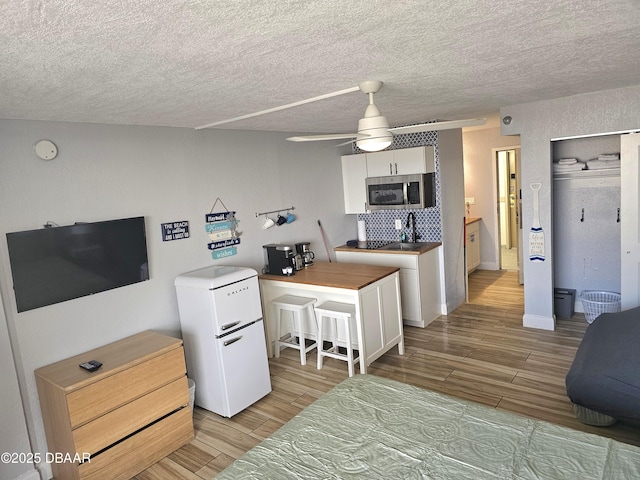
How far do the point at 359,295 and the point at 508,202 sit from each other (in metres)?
5.26

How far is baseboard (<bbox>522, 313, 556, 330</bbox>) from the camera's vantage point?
Result: 4500 mm

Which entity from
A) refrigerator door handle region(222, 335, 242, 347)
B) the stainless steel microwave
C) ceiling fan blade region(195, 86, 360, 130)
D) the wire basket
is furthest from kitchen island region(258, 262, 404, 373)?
the wire basket

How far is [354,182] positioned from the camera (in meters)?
5.46

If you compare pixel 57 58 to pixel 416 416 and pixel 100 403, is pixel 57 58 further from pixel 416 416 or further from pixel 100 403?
pixel 416 416

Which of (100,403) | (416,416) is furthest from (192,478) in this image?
(416,416)

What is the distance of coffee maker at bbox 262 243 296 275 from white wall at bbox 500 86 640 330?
241cm

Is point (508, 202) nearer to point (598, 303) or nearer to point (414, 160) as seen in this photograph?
point (598, 303)

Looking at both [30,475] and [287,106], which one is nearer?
[30,475]

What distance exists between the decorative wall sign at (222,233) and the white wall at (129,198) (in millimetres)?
62

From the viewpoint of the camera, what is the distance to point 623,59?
2.58 meters

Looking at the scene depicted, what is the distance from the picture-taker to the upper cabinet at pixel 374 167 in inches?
192

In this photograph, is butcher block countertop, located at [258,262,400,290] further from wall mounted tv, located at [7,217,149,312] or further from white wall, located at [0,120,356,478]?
wall mounted tv, located at [7,217,149,312]

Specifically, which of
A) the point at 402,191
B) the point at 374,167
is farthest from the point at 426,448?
the point at 374,167

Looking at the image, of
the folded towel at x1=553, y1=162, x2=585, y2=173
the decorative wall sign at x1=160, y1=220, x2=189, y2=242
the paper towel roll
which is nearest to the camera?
the decorative wall sign at x1=160, y1=220, x2=189, y2=242
